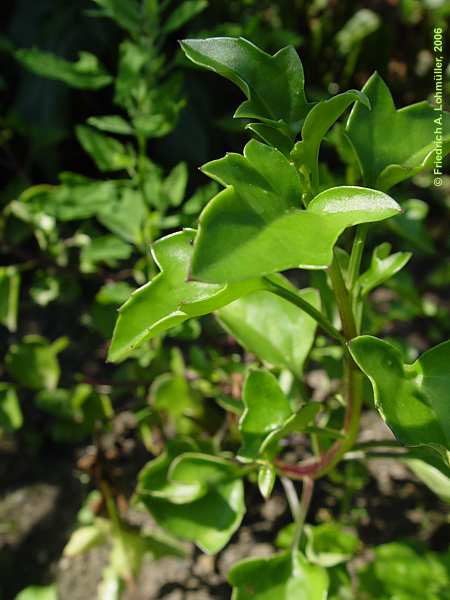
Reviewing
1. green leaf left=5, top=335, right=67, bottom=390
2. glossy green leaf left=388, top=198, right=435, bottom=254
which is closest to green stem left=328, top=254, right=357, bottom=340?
glossy green leaf left=388, top=198, right=435, bottom=254

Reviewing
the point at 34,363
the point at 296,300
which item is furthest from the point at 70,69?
the point at 296,300

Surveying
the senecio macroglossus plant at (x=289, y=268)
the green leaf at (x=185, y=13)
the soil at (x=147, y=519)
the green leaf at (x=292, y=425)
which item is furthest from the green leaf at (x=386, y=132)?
the soil at (x=147, y=519)

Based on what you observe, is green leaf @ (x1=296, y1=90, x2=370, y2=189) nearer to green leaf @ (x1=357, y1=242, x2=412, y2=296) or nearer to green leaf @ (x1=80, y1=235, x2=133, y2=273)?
green leaf @ (x1=357, y1=242, x2=412, y2=296)

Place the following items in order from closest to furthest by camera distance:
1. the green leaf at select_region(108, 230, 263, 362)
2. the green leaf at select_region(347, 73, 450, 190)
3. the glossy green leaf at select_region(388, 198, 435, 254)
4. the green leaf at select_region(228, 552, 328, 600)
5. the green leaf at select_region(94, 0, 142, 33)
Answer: the green leaf at select_region(108, 230, 263, 362) < the green leaf at select_region(347, 73, 450, 190) < the green leaf at select_region(228, 552, 328, 600) < the green leaf at select_region(94, 0, 142, 33) < the glossy green leaf at select_region(388, 198, 435, 254)

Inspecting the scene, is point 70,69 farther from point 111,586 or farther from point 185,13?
point 111,586

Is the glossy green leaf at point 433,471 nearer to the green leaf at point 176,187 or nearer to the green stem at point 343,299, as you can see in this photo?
the green stem at point 343,299

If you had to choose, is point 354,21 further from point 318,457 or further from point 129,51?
→ point 318,457
